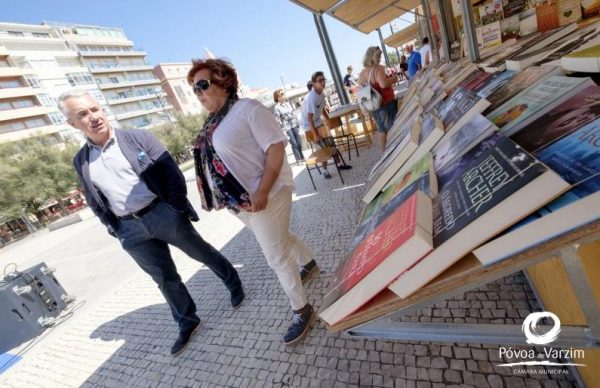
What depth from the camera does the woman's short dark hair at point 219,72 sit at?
Answer: 5.91ft

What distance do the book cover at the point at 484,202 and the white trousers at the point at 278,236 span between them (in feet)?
4.09

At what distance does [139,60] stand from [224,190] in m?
64.2

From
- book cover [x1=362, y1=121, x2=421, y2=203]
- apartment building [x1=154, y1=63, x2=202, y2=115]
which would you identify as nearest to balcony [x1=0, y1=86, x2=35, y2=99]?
apartment building [x1=154, y1=63, x2=202, y2=115]

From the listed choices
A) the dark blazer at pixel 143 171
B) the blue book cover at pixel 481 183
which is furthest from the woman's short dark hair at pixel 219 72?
the blue book cover at pixel 481 183

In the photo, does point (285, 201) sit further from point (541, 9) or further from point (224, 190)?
point (541, 9)

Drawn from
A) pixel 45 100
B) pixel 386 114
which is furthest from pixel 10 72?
pixel 386 114

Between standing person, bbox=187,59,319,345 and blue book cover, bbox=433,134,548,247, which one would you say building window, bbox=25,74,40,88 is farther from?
blue book cover, bbox=433,134,548,247

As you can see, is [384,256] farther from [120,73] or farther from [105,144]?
[120,73]

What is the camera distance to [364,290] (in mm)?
774

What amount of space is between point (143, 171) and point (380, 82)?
304 cm

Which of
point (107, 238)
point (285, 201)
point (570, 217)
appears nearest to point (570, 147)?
point (570, 217)

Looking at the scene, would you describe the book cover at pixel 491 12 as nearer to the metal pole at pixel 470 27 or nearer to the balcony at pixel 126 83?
the metal pole at pixel 470 27

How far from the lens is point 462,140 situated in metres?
0.96

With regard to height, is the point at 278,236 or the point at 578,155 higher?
the point at 578,155
